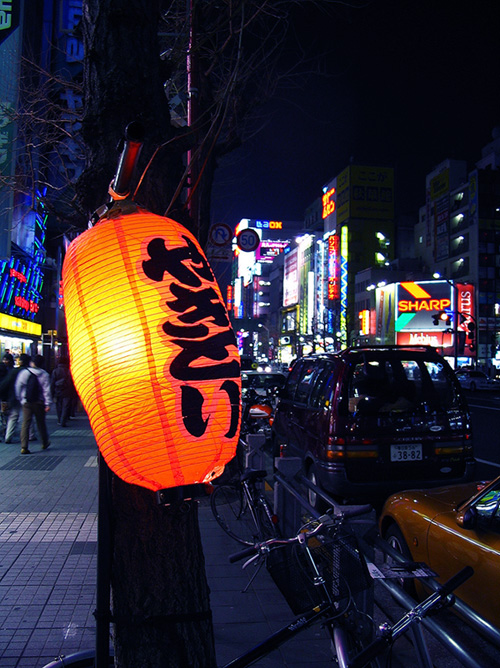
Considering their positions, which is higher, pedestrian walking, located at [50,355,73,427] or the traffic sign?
the traffic sign

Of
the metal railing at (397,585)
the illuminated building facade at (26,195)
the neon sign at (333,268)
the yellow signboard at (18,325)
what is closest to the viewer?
the metal railing at (397,585)

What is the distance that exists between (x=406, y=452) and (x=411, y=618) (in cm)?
443

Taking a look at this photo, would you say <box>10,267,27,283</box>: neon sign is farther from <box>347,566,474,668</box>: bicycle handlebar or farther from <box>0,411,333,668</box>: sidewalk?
<box>347,566,474,668</box>: bicycle handlebar

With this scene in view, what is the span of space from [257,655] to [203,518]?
187 inches

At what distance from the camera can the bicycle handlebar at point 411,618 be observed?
2.47 m

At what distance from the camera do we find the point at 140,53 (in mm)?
2898

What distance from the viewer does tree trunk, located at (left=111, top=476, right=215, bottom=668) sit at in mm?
2443

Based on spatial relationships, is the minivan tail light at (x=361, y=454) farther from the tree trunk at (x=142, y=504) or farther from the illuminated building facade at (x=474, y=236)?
the illuminated building facade at (x=474, y=236)

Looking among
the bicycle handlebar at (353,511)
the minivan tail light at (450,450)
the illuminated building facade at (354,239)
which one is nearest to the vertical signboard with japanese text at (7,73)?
the minivan tail light at (450,450)

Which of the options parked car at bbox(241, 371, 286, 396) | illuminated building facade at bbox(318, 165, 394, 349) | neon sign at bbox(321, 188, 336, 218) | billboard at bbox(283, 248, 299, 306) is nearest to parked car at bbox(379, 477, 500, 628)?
parked car at bbox(241, 371, 286, 396)

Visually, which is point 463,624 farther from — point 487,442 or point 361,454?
point 487,442

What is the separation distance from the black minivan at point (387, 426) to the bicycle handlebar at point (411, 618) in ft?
13.6

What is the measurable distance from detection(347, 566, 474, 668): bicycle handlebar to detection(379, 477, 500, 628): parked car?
1.44m

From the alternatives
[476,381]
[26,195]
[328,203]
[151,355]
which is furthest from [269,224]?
[151,355]
